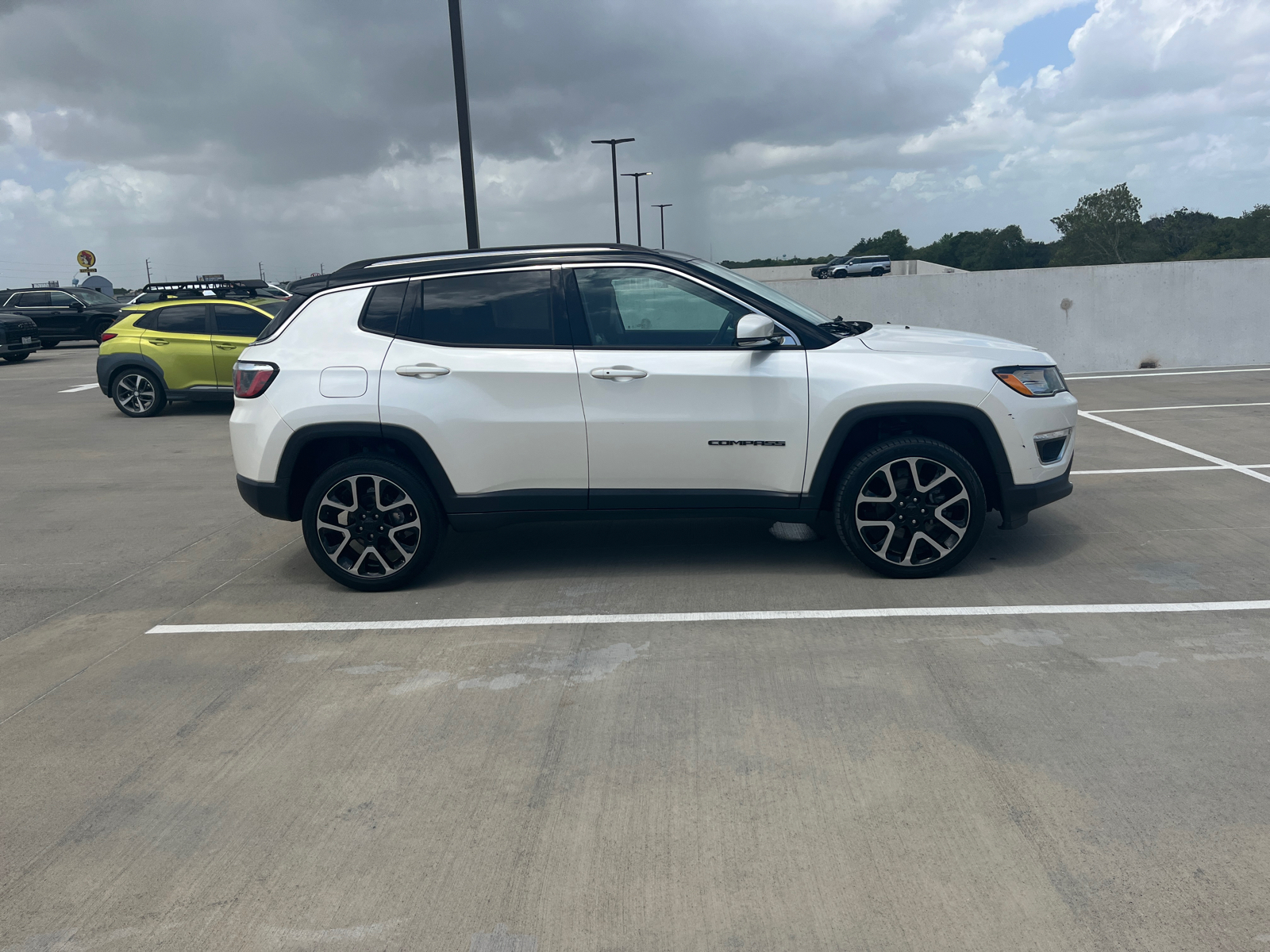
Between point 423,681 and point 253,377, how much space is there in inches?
88.1

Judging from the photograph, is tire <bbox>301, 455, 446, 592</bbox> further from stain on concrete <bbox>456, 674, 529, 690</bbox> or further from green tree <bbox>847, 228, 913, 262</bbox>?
green tree <bbox>847, 228, 913, 262</bbox>

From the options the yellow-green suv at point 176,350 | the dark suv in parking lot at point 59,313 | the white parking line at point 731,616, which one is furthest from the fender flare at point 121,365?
the dark suv in parking lot at point 59,313

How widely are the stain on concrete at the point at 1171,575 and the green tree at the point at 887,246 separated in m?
92.3

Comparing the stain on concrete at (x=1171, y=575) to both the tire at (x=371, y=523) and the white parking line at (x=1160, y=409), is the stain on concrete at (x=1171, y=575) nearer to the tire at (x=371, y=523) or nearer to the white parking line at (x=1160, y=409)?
the tire at (x=371, y=523)

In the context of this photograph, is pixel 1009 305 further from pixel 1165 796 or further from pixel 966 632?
pixel 1165 796

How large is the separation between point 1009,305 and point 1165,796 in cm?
1421

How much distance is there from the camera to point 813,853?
305 cm

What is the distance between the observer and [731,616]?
203 inches

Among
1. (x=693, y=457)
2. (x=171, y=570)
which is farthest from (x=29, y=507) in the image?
→ (x=693, y=457)

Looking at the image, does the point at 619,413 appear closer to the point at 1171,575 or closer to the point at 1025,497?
the point at 1025,497

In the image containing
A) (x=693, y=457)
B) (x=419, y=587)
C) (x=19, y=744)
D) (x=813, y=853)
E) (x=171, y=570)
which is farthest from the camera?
(x=171, y=570)

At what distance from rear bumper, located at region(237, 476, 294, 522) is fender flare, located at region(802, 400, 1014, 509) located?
9.39ft

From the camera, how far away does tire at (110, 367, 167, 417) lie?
14.4m

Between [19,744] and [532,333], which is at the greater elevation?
[532,333]
